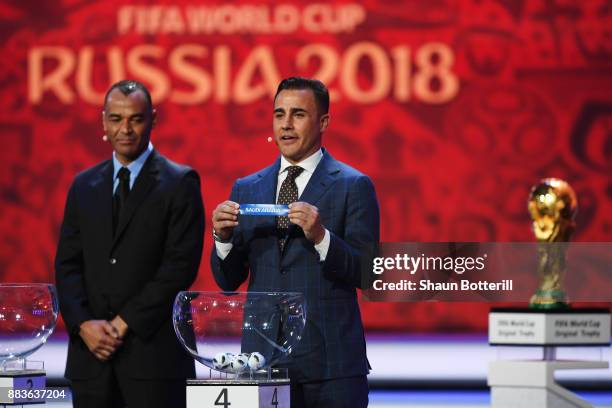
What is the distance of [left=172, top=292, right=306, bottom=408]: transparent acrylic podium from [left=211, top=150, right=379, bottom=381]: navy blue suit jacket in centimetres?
32

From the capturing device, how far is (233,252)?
3182mm

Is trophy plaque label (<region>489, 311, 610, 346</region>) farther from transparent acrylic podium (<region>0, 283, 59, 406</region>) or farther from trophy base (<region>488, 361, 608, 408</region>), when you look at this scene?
transparent acrylic podium (<region>0, 283, 59, 406</region>)

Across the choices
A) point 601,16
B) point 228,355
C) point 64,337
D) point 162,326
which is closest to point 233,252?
point 162,326

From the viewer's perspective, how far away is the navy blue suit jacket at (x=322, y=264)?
120 inches

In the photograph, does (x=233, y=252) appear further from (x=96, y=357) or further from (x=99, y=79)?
(x=99, y=79)

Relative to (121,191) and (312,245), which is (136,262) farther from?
(312,245)

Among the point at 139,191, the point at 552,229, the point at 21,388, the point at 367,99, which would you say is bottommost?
the point at 21,388

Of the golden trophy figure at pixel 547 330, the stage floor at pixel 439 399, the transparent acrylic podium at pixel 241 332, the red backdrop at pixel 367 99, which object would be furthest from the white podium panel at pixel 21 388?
the red backdrop at pixel 367 99

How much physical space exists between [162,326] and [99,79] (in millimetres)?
4247

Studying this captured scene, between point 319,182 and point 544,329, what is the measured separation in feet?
3.09

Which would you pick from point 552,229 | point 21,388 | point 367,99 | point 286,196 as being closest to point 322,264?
point 286,196

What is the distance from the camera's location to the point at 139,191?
3.43m

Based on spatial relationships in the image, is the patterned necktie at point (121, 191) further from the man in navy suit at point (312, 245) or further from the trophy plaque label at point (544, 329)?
the trophy plaque label at point (544, 329)

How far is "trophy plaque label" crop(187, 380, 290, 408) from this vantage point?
2564 mm
